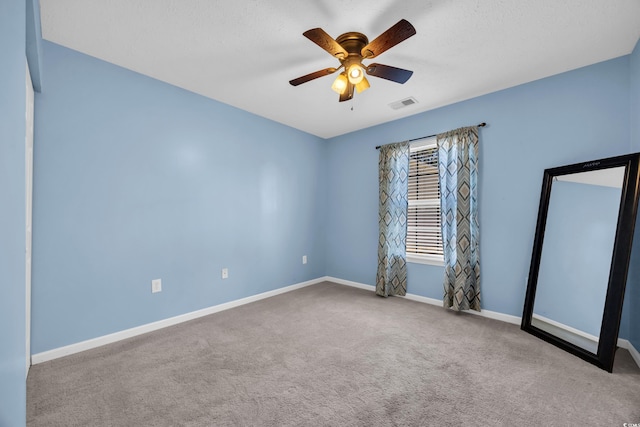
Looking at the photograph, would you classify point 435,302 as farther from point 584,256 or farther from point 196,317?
point 196,317

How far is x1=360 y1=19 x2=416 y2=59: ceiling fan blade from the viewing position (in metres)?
1.64

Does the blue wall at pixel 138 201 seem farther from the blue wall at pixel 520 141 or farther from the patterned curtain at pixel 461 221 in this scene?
the patterned curtain at pixel 461 221

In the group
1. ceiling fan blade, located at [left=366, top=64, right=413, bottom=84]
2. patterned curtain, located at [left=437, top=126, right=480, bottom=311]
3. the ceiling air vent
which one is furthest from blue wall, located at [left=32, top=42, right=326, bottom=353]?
patterned curtain, located at [left=437, top=126, right=480, bottom=311]

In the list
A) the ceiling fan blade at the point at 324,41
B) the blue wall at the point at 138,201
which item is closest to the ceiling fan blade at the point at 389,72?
the ceiling fan blade at the point at 324,41

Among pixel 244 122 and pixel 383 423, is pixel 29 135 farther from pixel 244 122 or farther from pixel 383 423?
pixel 383 423

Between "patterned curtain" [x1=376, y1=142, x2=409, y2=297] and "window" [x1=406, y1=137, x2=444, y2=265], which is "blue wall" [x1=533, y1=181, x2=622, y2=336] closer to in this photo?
"window" [x1=406, y1=137, x2=444, y2=265]

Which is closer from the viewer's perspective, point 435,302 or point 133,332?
point 133,332

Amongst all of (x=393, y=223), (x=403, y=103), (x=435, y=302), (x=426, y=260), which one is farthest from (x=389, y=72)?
(x=435, y=302)

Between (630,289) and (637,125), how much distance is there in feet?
4.49

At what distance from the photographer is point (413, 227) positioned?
3859mm

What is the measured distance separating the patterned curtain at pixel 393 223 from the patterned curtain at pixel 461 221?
1.89 feet
